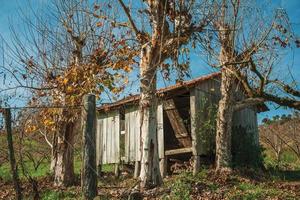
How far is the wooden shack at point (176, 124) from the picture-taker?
1583 cm

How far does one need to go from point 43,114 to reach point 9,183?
14.8 feet

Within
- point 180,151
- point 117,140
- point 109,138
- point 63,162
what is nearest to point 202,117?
point 180,151

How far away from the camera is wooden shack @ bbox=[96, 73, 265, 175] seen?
15.8m

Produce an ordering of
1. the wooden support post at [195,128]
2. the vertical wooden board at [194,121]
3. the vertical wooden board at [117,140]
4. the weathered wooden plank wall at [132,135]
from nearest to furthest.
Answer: the wooden support post at [195,128] < the vertical wooden board at [194,121] < the weathered wooden plank wall at [132,135] < the vertical wooden board at [117,140]

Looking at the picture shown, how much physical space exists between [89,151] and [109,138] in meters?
12.6

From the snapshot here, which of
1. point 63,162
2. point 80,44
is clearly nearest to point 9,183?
point 63,162

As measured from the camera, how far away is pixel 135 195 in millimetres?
8320

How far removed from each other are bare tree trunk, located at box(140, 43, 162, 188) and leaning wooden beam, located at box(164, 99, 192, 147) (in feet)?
20.1

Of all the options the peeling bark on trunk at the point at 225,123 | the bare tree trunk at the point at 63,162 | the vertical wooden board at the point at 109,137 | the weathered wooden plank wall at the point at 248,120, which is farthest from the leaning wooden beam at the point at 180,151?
the bare tree trunk at the point at 63,162

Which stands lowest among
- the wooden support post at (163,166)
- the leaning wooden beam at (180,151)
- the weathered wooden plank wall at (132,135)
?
the wooden support post at (163,166)

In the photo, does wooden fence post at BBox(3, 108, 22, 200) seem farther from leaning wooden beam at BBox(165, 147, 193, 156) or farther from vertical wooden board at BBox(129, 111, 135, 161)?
vertical wooden board at BBox(129, 111, 135, 161)

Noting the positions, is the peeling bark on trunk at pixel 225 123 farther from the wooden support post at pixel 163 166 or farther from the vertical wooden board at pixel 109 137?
the vertical wooden board at pixel 109 137

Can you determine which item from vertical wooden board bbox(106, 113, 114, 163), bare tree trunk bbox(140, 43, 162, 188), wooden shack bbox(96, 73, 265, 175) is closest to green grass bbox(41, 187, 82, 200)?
bare tree trunk bbox(140, 43, 162, 188)

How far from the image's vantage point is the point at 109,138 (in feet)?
62.3
